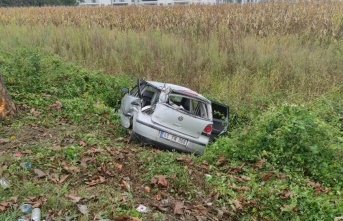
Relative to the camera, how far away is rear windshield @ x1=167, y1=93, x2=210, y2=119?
6.30m

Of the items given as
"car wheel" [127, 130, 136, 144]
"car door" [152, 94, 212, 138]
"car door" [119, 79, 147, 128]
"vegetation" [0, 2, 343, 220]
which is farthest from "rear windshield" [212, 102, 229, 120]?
"car wheel" [127, 130, 136, 144]

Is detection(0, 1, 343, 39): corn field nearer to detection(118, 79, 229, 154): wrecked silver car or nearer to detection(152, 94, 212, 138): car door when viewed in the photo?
detection(118, 79, 229, 154): wrecked silver car

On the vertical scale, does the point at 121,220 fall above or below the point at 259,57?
below

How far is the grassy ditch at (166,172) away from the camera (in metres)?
3.42

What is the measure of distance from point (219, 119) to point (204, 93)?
165 cm

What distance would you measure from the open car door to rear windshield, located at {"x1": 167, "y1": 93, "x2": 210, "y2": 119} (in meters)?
0.57

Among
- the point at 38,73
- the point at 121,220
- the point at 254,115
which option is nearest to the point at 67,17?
the point at 38,73

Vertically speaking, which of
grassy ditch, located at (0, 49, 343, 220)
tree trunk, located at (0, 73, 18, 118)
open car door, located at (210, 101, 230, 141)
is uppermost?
tree trunk, located at (0, 73, 18, 118)

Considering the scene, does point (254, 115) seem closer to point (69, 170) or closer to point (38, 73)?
point (69, 170)

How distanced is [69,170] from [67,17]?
14.9 meters

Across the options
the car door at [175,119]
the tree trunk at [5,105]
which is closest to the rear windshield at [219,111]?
the car door at [175,119]

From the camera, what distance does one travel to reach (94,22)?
1524cm

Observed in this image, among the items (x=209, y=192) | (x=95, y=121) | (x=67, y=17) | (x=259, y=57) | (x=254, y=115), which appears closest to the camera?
(x=209, y=192)

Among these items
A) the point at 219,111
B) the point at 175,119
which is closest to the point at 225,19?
the point at 219,111
